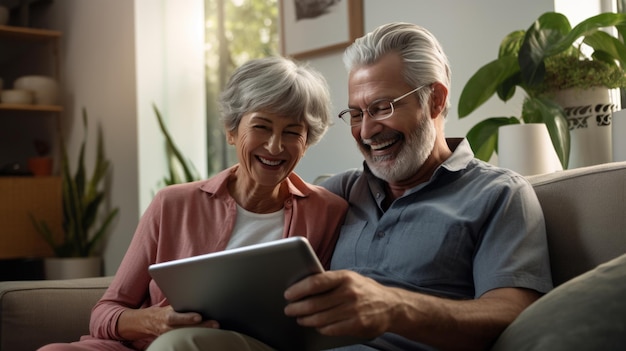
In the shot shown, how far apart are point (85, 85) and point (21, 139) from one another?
2.55ft

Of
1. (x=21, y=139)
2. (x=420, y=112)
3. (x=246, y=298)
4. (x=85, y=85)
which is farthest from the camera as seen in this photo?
(x=21, y=139)

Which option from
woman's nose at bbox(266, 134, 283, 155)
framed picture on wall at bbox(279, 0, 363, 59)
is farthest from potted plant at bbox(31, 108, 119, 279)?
woman's nose at bbox(266, 134, 283, 155)

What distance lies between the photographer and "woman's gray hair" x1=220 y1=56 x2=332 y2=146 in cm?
180

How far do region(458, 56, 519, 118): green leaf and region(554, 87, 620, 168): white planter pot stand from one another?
18cm

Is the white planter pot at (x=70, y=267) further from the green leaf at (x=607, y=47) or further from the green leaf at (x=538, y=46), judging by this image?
the green leaf at (x=607, y=47)

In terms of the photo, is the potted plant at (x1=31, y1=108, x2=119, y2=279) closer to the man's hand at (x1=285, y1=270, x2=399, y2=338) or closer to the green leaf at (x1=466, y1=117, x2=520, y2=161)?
the green leaf at (x1=466, y1=117, x2=520, y2=161)

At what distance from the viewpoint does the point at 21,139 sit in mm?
5152

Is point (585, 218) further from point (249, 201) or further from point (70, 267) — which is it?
point (70, 267)

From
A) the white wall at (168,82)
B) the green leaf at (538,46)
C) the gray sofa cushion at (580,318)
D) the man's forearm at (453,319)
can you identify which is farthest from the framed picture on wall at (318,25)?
the gray sofa cushion at (580,318)

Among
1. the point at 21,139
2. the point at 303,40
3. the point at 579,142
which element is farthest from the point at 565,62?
the point at 21,139

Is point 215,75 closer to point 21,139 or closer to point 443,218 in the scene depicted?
point 21,139

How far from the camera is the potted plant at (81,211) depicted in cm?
444

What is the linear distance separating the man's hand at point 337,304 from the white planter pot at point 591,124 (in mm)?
1091

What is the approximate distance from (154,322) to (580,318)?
0.86 metres
